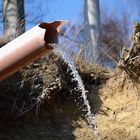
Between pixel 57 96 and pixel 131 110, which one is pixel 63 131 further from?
pixel 131 110

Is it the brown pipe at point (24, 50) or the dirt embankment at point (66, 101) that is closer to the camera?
the brown pipe at point (24, 50)

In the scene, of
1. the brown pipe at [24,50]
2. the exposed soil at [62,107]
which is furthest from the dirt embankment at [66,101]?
the brown pipe at [24,50]

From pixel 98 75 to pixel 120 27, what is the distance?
10445mm

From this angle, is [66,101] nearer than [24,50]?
No

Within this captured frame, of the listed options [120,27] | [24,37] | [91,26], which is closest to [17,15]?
[91,26]

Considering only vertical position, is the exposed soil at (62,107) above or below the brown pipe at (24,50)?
below

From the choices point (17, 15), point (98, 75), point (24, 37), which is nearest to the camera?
point (24, 37)

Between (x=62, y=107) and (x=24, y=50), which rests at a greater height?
(x=24, y=50)

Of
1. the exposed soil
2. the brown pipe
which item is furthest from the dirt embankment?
the brown pipe

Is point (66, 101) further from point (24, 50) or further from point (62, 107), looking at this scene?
point (24, 50)

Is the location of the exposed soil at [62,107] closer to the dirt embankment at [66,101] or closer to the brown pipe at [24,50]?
the dirt embankment at [66,101]

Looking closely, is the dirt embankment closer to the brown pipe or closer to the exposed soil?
the exposed soil

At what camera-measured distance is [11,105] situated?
18.0 feet

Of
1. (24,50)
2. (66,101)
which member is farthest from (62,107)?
(24,50)
